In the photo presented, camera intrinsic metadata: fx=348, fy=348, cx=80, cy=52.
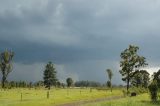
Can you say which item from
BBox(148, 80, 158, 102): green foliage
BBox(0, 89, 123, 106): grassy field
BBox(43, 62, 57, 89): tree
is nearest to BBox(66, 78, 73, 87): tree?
BBox(43, 62, 57, 89): tree

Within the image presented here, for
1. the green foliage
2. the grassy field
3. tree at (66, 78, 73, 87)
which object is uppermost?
tree at (66, 78, 73, 87)

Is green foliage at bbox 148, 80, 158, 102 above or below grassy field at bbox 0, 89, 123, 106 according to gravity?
above

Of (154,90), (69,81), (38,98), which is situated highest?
(69,81)

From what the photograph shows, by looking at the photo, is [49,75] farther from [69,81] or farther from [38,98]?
[38,98]

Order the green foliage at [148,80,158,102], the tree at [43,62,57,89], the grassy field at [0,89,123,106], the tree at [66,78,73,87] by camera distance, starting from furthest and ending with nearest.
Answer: the tree at [66,78,73,87], the tree at [43,62,57,89], the green foliage at [148,80,158,102], the grassy field at [0,89,123,106]

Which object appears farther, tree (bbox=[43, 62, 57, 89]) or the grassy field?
tree (bbox=[43, 62, 57, 89])

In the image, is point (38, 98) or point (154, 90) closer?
point (154, 90)

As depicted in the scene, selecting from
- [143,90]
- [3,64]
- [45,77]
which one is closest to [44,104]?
[143,90]

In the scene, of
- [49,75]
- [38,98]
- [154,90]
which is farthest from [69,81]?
[154,90]

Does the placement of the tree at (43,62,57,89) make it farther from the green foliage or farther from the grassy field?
the green foliage

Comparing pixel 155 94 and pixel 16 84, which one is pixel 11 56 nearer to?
pixel 16 84

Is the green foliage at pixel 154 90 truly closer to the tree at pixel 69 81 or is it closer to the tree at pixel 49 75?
the tree at pixel 49 75

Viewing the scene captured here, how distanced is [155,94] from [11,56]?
65.2 metres

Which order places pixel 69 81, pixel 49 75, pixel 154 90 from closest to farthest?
pixel 154 90, pixel 49 75, pixel 69 81
